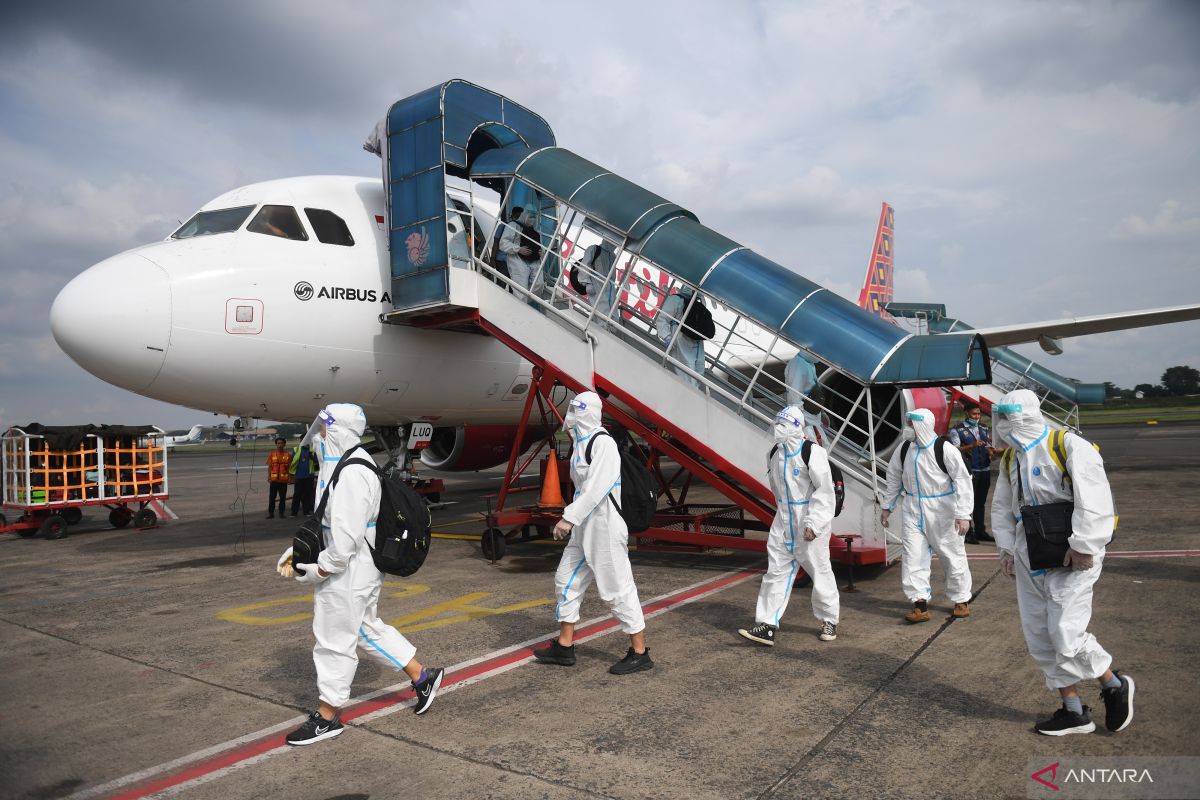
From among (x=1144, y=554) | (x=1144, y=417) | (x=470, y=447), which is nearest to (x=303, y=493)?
(x=470, y=447)

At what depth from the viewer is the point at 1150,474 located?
739 inches

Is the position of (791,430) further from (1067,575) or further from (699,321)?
(699,321)

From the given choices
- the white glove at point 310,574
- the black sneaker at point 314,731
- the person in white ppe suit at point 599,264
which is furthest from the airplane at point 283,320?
the black sneaker at point 314,731

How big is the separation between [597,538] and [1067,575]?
2.89 metres

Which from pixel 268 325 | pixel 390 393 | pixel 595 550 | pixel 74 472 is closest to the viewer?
pixel 595 550

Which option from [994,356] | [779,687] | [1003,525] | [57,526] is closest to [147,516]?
[57,526]

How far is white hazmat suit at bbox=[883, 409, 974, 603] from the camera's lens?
6.77 m

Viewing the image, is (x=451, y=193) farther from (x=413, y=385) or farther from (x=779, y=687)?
(x=779, y=687)

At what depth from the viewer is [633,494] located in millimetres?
5738

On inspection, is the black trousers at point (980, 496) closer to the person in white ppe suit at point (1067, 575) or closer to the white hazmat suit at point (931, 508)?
the white hazmat suit at point (931, 508)

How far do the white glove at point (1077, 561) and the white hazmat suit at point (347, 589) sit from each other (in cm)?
374

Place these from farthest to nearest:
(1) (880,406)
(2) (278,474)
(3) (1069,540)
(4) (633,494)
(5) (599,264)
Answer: (2) (278,474) < (1) (880,406) < (5) (599,264) < (4) (633,494) < (3) (1069,540)

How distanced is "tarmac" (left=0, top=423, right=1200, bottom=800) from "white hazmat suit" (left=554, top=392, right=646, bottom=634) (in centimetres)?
45

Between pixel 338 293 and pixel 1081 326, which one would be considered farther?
pixel 1081 326
